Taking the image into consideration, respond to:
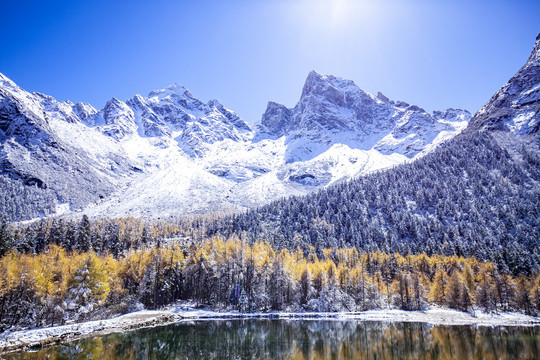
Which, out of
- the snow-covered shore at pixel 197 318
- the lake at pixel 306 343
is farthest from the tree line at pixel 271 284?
the lake at pixel 306 343

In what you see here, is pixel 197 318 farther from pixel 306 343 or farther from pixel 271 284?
pixel 306 343

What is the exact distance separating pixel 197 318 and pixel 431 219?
137 meters

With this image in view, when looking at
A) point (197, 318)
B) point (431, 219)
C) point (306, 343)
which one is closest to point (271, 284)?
point (197, 318)

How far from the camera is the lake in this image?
4075cm

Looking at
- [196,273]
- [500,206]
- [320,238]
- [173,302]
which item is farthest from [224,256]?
[500,206]

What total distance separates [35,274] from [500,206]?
191 metres

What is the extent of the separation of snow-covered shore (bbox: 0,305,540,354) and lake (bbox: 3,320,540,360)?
536 centimetres

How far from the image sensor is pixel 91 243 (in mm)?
97500

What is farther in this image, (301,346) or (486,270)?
(486,270)

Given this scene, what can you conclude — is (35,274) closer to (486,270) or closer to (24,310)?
(24,310)

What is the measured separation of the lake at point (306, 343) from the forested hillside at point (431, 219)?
66.6m

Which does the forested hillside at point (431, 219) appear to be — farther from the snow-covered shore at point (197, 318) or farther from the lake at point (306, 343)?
the lake at point (306, 343)

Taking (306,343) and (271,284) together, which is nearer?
(306,343)

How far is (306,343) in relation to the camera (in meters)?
48.2
